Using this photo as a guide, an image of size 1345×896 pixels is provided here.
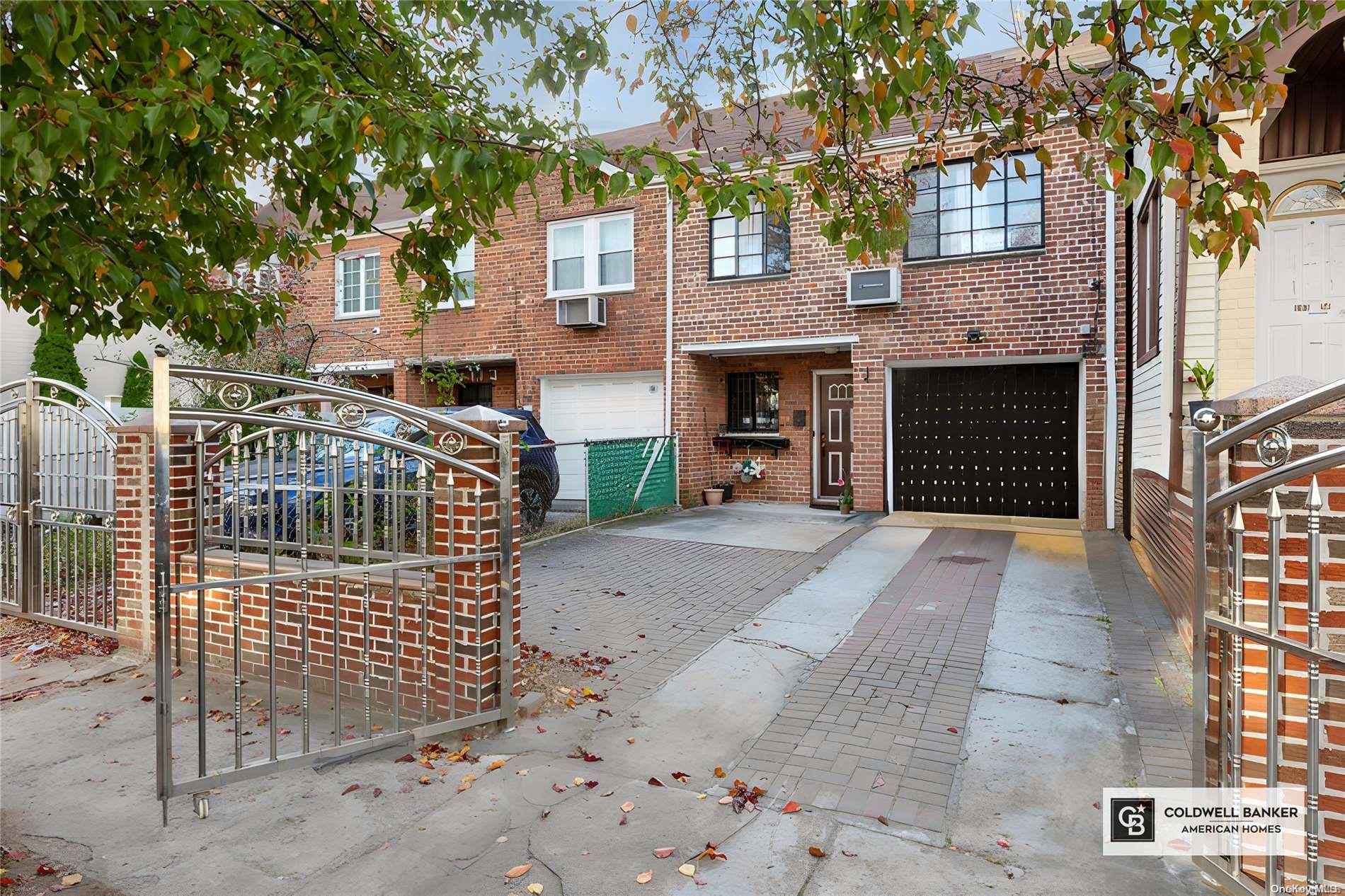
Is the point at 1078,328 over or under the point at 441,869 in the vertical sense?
over

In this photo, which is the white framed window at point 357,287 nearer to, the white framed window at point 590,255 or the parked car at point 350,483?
the white framed window at point 590,255

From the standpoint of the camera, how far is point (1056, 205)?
10289mm

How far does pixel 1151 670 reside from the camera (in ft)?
15.1

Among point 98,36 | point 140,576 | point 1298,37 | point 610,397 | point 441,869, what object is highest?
point 1298,37

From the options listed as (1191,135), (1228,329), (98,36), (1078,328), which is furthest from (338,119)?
→ (1078,328)

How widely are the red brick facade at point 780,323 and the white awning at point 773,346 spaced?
3.9 inches

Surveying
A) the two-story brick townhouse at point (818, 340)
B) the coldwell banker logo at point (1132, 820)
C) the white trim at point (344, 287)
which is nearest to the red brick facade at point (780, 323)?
the two-story brick townhouse at point (818, 340)

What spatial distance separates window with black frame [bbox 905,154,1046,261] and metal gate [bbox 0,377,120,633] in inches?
377

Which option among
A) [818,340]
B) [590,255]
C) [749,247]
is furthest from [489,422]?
[590,255]

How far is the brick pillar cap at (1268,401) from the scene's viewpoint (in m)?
2.43

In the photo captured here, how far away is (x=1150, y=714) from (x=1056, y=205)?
27.2 ft

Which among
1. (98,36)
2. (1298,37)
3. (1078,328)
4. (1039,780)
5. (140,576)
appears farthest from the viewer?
(1078,328)

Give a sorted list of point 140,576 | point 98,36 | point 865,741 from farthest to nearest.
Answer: point 140,576
point 865,741
point 98,36

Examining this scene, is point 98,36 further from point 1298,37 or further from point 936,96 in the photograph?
point 1298,37
